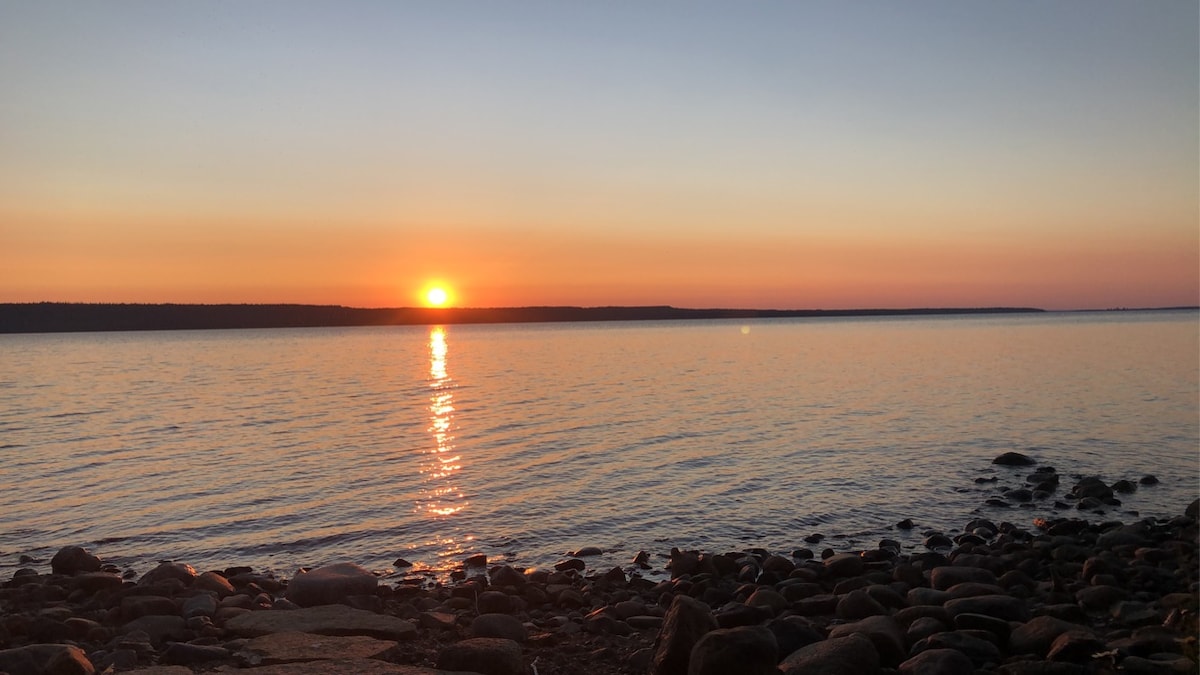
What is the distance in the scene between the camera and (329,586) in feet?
40.4

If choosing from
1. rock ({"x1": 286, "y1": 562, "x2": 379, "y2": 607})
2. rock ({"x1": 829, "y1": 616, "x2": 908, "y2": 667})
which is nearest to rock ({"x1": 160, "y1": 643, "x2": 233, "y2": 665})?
rock ({"x1": 286, "y1": 562, "x2": 379, "y2": 607})

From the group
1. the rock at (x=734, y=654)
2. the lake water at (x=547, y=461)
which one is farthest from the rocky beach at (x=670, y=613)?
the lake water at (x=547, y=461)

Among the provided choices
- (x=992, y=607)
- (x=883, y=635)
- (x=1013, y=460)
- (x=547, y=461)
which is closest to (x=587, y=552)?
(x=883, y=635)

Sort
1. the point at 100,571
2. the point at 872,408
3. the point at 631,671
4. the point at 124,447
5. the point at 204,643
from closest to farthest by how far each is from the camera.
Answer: the point at 631,671
the point at 204,643
the point at 100,571
the point at 124,447
the point at 872,408

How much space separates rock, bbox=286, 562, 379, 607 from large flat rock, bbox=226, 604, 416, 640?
83 centimetres

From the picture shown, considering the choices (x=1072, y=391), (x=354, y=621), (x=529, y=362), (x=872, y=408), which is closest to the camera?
(x=354, y=621)

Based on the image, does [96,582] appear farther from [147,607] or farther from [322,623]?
[322,623]

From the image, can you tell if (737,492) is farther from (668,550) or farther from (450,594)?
(450,594)

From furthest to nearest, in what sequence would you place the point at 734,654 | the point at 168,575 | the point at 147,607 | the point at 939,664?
the point at 168,575
the point at 147,607
the point at 939,664
the point at 734,654

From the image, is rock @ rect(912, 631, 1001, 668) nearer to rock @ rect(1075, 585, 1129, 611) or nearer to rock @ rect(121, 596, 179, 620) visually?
rock @ rect(1075, 585, 1129, 611)

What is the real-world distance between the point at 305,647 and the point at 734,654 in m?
5.00

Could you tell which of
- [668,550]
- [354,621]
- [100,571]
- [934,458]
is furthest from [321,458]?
[934,458]

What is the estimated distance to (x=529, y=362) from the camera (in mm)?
77125

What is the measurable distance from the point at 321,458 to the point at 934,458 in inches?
727
